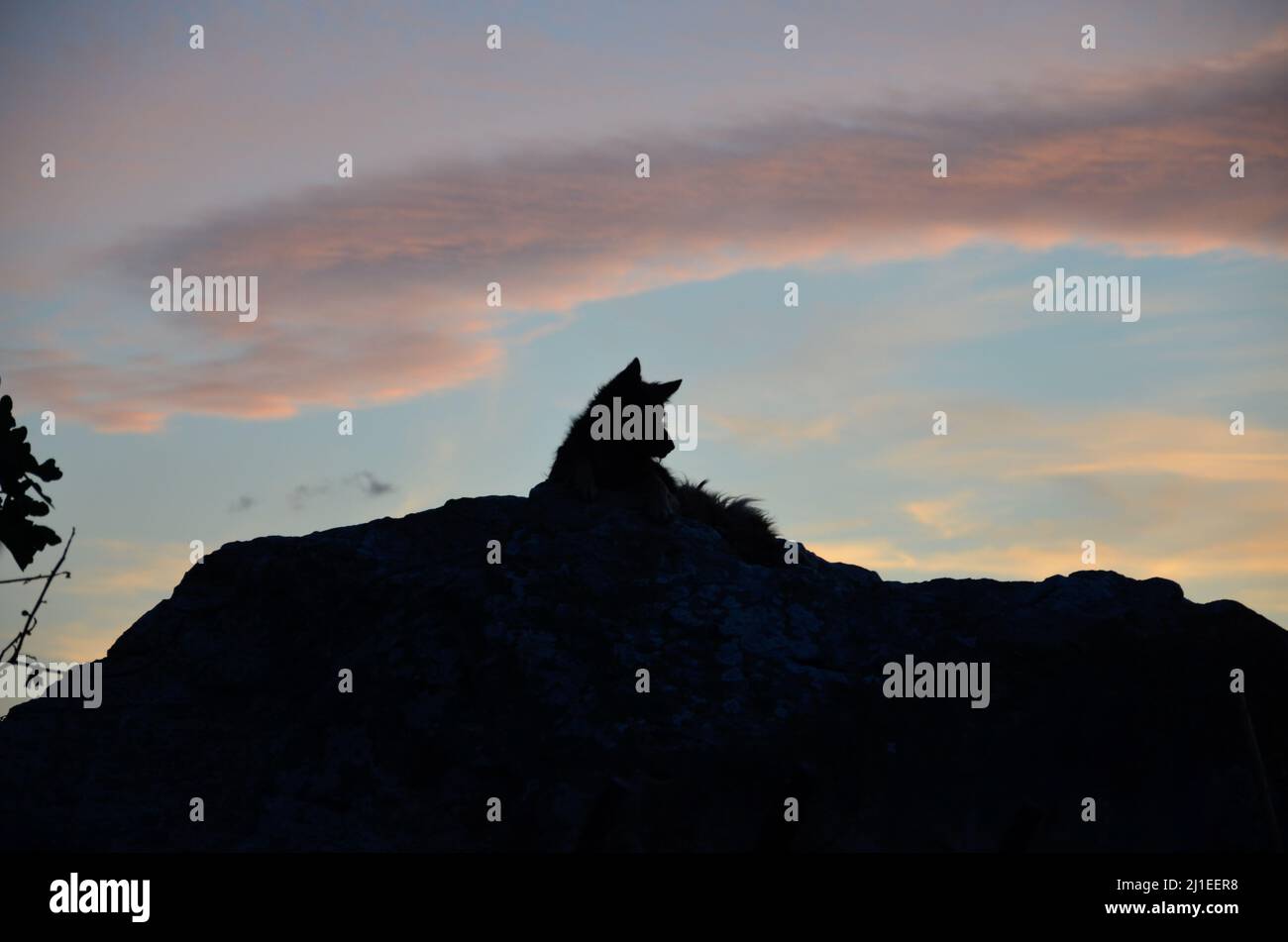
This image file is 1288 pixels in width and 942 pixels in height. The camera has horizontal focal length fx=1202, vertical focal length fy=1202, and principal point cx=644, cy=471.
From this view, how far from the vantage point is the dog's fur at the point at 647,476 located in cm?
1160

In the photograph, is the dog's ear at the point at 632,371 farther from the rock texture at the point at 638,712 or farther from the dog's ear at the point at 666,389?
the rock texture at the point at 638,712

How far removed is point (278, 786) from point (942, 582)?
5.88 metres

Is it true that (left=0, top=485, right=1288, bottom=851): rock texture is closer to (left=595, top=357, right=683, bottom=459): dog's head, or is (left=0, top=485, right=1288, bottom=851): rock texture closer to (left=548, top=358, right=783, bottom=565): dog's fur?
(left=548, top=358, right=783, bottom=565): dog's fur

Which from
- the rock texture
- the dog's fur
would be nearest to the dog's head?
the dog's fur

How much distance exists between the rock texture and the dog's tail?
1070mm

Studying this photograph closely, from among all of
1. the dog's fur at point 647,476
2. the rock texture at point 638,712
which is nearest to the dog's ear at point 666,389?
the dog's fur at point 647,476

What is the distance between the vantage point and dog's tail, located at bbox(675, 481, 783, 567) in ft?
38.5

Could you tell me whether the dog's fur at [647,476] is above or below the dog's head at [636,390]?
below

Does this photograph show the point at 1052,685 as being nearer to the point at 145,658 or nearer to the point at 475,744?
the point at 475,744

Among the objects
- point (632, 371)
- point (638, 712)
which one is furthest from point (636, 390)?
point (638, 712)

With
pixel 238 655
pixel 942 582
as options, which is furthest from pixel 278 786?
pixel 942 582

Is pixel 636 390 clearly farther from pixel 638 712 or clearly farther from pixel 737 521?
pixel 638 712

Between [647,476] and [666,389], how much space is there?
1657mm
